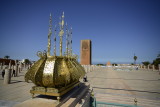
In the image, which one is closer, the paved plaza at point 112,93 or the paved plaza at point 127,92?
the paved plaza at point 112,93

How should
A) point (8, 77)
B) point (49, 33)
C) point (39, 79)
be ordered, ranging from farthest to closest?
1. point (8, 77)
2. point (49, 33)
3. point (39, 79)

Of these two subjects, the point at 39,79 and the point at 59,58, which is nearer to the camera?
the point at 39,79

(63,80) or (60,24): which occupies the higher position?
(60,24)

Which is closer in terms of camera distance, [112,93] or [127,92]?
[112,93]

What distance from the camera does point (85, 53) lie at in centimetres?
6069

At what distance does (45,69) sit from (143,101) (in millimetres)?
6254

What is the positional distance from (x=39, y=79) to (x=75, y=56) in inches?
86.7

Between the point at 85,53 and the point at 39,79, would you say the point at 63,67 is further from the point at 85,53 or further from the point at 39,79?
the point at 85,53

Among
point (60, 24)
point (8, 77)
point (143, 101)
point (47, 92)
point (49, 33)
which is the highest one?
point (60, 24)

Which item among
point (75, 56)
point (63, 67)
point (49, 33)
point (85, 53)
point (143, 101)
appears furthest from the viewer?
point (85, 53)

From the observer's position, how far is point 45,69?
2.94 meters

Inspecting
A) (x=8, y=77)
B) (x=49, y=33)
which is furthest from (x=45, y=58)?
(x=8, y=77)

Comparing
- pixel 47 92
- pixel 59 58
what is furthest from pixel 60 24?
pixel 47 92

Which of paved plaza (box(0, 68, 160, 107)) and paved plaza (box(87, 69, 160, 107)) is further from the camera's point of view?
paved plaza (box(87, 69, 160, 107))
